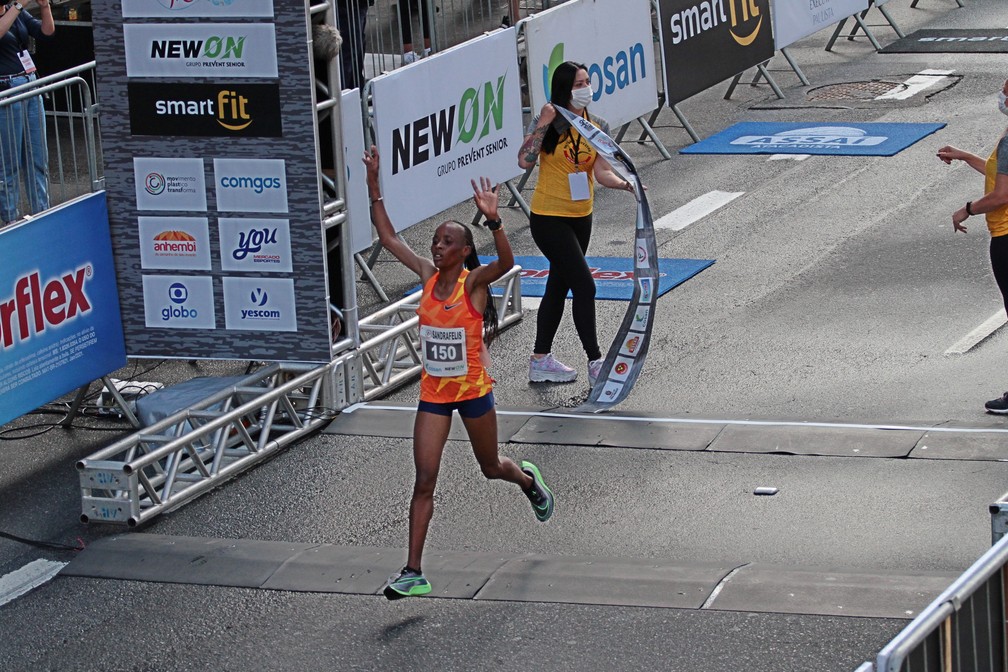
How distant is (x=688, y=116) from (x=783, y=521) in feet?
36.5

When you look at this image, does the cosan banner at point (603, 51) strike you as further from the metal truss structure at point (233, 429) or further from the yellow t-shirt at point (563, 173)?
the yellow t-shirt at point (563, 173)

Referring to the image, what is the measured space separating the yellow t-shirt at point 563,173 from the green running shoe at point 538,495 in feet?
8.76

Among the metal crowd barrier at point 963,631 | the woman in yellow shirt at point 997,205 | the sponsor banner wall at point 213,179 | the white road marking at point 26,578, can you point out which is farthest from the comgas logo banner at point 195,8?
A: the metal crowd barrier at point 963,631

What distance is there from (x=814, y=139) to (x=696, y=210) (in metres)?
2.81

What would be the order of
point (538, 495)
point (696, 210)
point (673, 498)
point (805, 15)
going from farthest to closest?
1. point (805, 15)
2. point (696, 210)
3. point (673, 498)
4. point (538, 495)

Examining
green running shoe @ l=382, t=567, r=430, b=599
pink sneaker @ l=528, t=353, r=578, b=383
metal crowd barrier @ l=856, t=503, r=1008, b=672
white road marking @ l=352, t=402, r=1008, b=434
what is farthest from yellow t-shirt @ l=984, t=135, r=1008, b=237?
metal crowd barrier @ l=856, t=503, r=1008, b=672

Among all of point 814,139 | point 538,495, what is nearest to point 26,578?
point 538,495

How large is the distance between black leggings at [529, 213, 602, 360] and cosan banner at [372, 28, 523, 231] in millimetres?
2542

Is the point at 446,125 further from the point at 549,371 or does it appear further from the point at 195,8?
the point at 195,8

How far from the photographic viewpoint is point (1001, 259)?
9586mm

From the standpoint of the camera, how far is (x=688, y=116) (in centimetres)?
1875

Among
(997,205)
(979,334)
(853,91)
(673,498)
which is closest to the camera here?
(673,498)

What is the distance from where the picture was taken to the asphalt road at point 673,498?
7.11 meters

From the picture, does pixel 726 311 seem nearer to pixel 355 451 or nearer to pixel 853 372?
pixel 853 372
